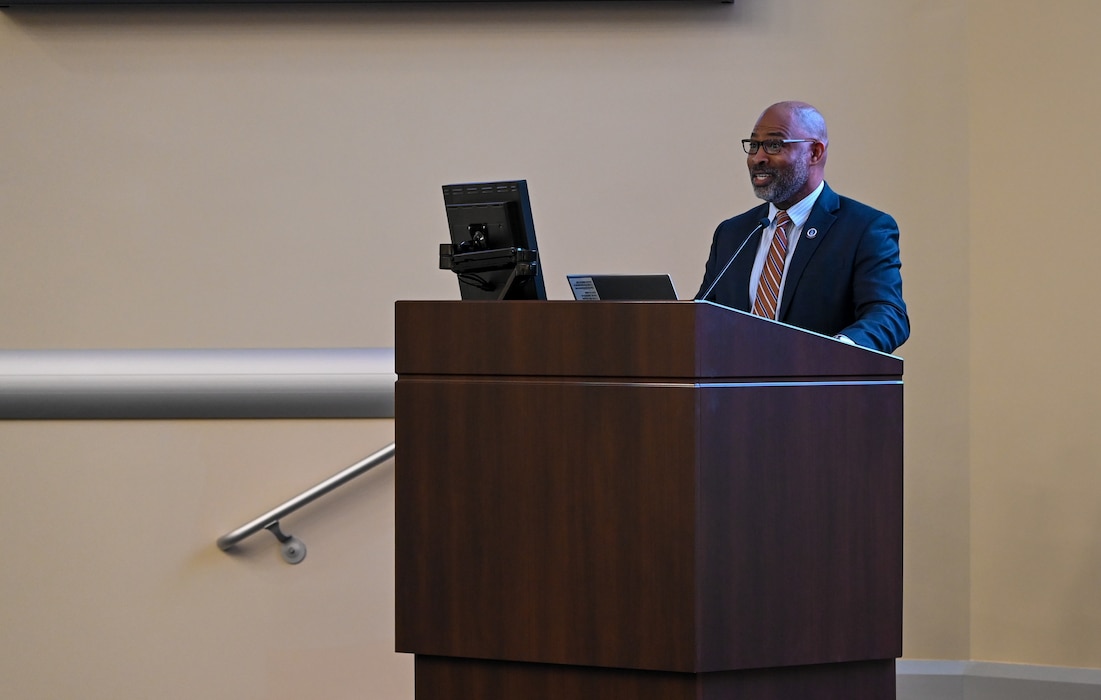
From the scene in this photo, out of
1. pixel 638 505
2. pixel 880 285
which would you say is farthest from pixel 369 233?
pixel 638 505

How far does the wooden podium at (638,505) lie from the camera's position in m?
2.03

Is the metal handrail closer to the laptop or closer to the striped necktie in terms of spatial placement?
the striped necktie

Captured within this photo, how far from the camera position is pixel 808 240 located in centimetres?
290

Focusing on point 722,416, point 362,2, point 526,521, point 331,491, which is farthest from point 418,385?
point 362,2

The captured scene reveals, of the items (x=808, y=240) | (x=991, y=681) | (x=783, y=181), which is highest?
(x=783, y=181)

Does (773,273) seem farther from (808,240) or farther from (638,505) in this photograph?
(638,505)

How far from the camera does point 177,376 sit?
3879mm

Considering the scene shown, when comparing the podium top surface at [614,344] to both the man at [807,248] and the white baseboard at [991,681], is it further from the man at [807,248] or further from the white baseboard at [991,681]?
the white baseboard at [991,681]

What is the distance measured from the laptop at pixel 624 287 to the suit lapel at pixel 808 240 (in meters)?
0.64

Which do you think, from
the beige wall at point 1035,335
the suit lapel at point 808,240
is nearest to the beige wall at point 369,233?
the beige wall at point 1035,335

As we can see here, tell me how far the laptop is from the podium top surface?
20 centimetres

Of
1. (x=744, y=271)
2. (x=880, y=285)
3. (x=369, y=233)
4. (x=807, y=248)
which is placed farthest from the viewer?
(x=369, y=233)

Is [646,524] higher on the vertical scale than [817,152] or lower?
lower

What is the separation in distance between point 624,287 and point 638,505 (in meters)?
0.49
